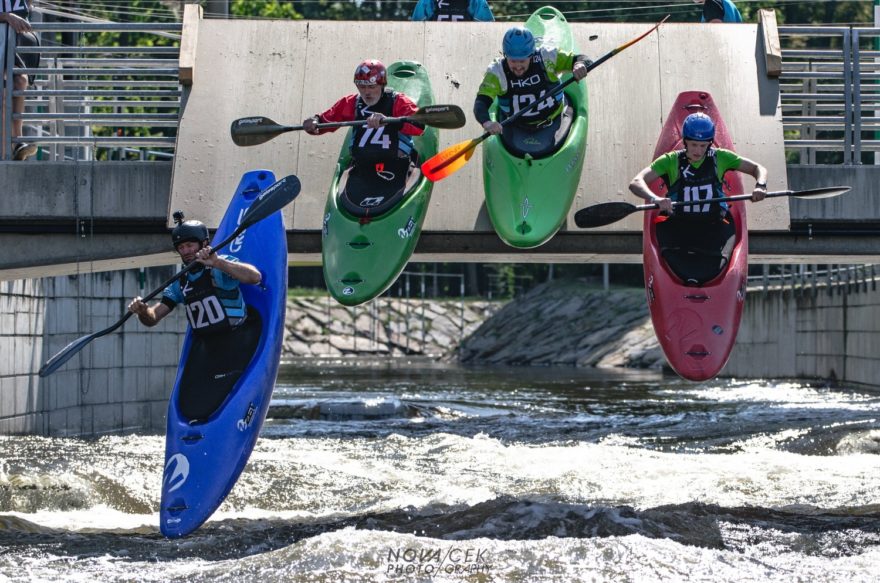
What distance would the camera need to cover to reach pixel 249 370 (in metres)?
9.48

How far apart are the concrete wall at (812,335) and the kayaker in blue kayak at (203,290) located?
1342 cm

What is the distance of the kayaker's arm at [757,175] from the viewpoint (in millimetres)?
10016

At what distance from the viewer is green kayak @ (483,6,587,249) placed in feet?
35.7

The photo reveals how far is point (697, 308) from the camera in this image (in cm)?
1048

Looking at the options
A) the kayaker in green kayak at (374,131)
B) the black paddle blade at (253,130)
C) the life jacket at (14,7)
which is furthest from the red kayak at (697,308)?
the life jacket at (14,7)

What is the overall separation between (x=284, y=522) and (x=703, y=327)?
3445 mm

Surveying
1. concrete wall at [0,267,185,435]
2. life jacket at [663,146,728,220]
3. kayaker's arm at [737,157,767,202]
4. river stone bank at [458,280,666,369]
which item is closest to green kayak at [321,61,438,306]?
life jacket at [663,146,728,220]

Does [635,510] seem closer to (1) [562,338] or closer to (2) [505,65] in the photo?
(2) [505,65]

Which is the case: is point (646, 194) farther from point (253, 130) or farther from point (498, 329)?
point (498, 329)

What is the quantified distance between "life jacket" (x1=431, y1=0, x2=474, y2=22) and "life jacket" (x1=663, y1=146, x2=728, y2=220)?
380 centimetres

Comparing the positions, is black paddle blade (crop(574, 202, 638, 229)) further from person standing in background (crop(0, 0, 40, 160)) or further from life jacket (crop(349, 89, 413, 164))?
person standing in background (crop(0, 0, 40, 160))

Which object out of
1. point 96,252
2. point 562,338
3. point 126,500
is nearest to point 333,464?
point 126,500

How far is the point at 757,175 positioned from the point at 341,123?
3087 millimetres

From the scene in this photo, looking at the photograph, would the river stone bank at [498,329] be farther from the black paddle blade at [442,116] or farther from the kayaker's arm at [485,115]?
the black paddle blade at [442,116]
